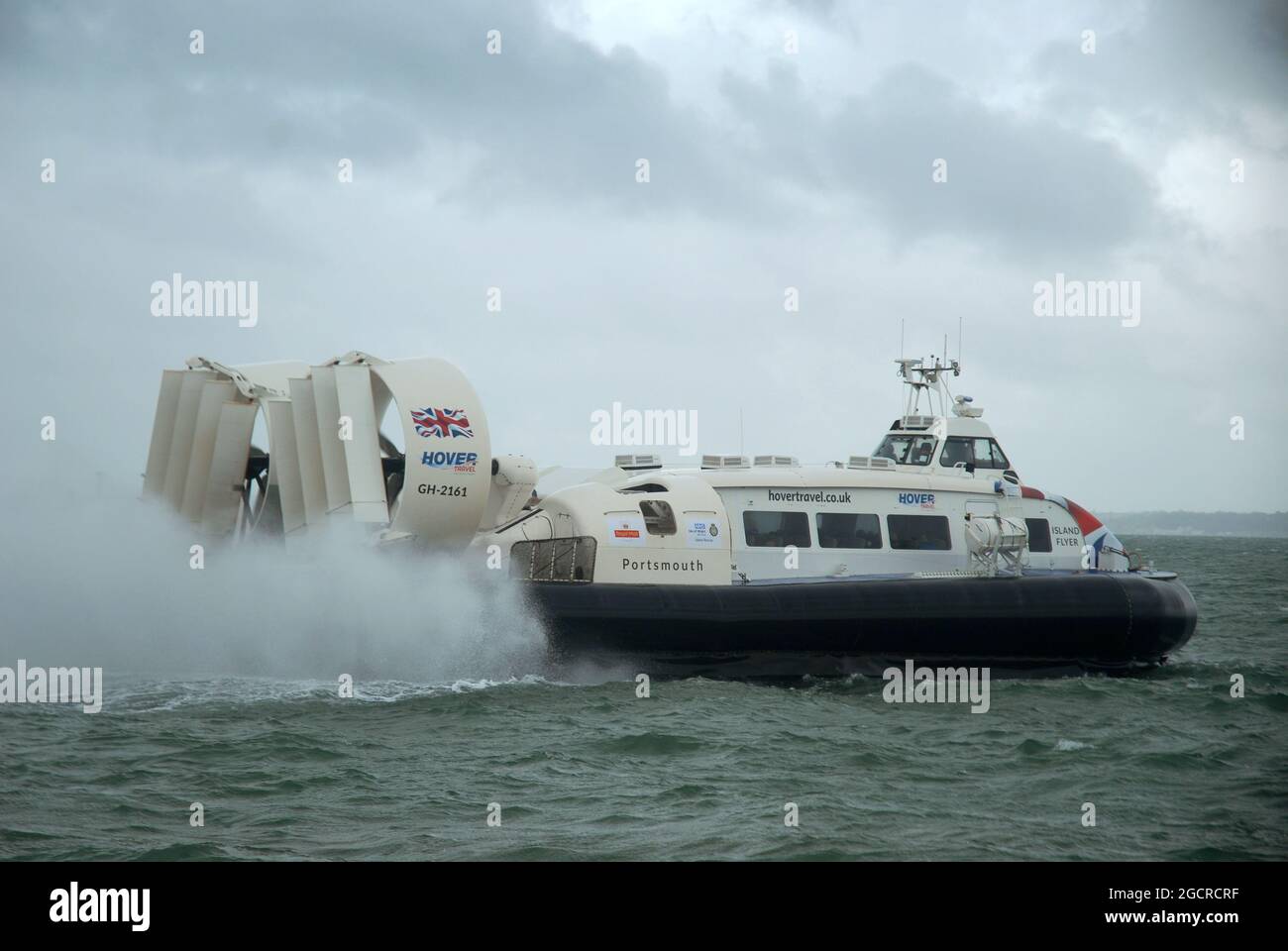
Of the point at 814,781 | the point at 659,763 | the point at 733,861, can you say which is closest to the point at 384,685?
the point at 659,763

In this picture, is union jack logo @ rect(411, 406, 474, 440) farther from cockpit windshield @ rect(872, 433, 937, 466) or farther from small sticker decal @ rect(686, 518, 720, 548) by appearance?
cockpit windshield @ rect(872, 433, 937, 466)

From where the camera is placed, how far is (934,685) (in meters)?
13.3

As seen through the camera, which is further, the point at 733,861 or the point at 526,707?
the point at 526,707

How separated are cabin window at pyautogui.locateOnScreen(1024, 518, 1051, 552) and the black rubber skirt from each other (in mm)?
1222

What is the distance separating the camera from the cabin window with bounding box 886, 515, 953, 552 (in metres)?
14.8

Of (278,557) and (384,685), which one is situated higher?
(278,557)

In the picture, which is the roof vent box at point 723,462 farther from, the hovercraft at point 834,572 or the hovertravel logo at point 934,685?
the hovertravel logo at point 934,685

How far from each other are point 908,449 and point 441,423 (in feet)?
21.6

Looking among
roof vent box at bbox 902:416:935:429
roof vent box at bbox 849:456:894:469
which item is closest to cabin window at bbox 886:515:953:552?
roof vent box at bbox 849:456:894:469

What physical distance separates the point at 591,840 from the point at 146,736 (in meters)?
4.19

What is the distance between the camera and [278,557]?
40.8ft
